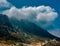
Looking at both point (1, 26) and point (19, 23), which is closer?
point (19, 23)

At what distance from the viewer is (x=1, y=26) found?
15100 cm

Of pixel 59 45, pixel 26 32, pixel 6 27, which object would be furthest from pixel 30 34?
pixel 59 45

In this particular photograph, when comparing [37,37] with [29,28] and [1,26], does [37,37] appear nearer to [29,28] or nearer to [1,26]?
[29,28]

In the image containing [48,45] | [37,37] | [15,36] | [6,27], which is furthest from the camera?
[6,27]

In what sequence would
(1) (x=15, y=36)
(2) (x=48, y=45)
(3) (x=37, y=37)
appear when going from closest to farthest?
(2) (x=48, y=45) < (3) (x=37, y=37) < (1) (x=15, y=36)

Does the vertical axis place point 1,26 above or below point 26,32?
above

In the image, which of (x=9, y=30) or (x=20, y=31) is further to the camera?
(x=9, y=30)

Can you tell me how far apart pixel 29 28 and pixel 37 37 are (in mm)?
17386

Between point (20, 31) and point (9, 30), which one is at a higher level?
point (9, 30)

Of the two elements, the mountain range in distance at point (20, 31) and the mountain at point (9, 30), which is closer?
the mountain range in distance at point (20, 31)

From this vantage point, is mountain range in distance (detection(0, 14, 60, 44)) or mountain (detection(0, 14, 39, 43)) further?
mountain (detection(0, 14, 39, 43))

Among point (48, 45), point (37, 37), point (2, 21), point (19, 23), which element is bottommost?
point (48, 45)

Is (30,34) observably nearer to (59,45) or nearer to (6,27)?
(6,27)

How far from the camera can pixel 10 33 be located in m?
142
